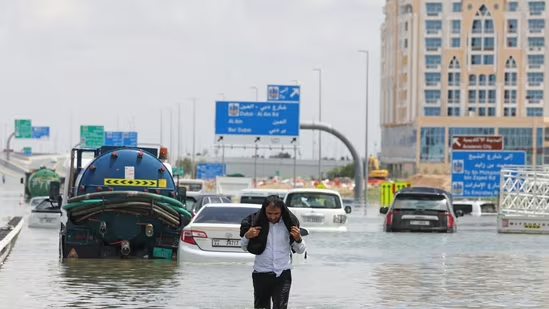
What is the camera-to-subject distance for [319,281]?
75.1ft

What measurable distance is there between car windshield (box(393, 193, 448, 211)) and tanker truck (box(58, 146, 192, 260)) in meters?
16.8

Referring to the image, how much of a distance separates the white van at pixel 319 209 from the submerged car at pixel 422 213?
206cm

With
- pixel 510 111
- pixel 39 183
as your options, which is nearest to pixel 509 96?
pixel 510 111

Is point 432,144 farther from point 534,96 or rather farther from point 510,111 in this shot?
point 534,96

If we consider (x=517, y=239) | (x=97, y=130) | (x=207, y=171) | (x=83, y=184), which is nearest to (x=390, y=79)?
(x=207, y=171)

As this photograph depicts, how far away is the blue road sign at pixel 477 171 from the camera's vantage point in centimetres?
6912

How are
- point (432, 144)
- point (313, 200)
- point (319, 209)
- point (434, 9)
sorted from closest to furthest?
point (319, 209) → point (313, 200) → point (432, 144) → point (434, 9)

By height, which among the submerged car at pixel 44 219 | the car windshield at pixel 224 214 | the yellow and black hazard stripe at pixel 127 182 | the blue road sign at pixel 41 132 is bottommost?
the submerged car at pixel 44 219

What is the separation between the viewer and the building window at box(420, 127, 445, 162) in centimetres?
17062

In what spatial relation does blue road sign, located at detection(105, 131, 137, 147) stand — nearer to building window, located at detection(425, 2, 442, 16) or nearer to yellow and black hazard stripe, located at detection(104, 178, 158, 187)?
building window, located at detection(425, 2, 442, 16)

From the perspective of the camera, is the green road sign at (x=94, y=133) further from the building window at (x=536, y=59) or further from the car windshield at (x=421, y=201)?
the car windshield at (x=421, y=201)

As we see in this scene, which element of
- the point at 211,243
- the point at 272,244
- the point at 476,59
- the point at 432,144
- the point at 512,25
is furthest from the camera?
the point at 476,59

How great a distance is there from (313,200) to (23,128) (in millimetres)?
98692

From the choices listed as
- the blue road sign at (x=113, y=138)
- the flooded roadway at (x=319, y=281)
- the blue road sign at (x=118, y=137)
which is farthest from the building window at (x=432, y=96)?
the flooded roadway at (x=319, y=281)
